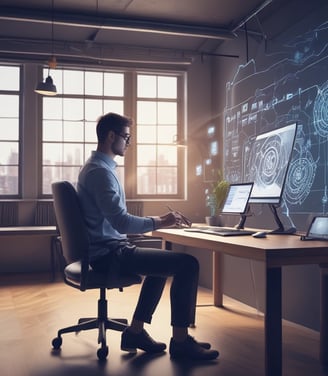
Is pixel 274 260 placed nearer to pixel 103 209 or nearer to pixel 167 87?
pixel 103 209

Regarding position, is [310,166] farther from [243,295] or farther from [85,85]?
[85,85]

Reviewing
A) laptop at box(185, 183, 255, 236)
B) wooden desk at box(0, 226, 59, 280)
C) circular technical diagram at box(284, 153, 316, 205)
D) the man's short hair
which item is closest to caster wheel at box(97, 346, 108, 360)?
laptop at box(185, 183, 255, 236)

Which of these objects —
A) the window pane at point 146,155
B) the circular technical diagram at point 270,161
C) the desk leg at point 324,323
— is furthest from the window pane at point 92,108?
the desk leg at point 324,323

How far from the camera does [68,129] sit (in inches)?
252

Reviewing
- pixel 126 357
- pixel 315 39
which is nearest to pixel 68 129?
pixel 315 39

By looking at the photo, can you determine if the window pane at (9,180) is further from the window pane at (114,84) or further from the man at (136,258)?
the man at (136,258)

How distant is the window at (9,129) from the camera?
6176mm

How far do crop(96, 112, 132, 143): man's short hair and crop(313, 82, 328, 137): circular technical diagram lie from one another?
4.48 feet

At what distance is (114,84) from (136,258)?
4.18m

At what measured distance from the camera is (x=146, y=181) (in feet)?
21.5

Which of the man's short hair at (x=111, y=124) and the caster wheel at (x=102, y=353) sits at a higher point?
the man's short hair at (x=111, y=124)

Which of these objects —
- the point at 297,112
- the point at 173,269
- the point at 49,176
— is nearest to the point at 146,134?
the point at 49,176

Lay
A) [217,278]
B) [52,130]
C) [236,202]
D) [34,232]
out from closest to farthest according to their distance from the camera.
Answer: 1. [236,202]
2. [217,278]
3. [34,232]
4. [52,130]

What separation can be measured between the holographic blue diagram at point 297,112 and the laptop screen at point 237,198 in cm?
17
